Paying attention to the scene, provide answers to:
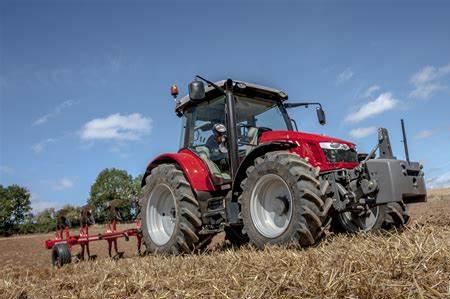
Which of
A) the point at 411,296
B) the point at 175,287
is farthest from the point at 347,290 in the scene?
the point at 175,287

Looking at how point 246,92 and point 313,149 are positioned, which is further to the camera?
point 246,92

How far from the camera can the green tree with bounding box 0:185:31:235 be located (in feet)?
203

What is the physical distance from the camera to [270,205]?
5047 mm

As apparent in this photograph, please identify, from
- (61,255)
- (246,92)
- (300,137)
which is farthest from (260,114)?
(61,255)

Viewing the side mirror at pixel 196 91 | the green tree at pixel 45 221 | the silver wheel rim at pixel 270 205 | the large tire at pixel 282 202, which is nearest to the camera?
the large tire at pixel 282 202

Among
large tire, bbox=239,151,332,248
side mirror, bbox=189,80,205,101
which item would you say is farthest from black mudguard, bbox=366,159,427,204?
side mirror, bbox=189,80,205,101

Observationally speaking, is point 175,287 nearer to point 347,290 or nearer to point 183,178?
point 347,290

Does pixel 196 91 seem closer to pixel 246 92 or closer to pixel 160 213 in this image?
pixel 246 92

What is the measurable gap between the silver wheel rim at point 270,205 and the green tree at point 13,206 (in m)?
62.8

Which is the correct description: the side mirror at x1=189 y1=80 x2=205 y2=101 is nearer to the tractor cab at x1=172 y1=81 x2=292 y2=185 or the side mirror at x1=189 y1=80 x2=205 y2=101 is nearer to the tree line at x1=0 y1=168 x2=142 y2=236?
the tractor cab at x1=172 y1=81 x2=292 y2=185

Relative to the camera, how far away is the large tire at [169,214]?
5.72m

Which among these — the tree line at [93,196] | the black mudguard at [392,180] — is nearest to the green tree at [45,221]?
the tree line at [93,196]

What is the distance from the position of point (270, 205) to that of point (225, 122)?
4.95 feet

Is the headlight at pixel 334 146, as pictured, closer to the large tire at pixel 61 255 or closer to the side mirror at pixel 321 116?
the side mirror at pixel 321 116
